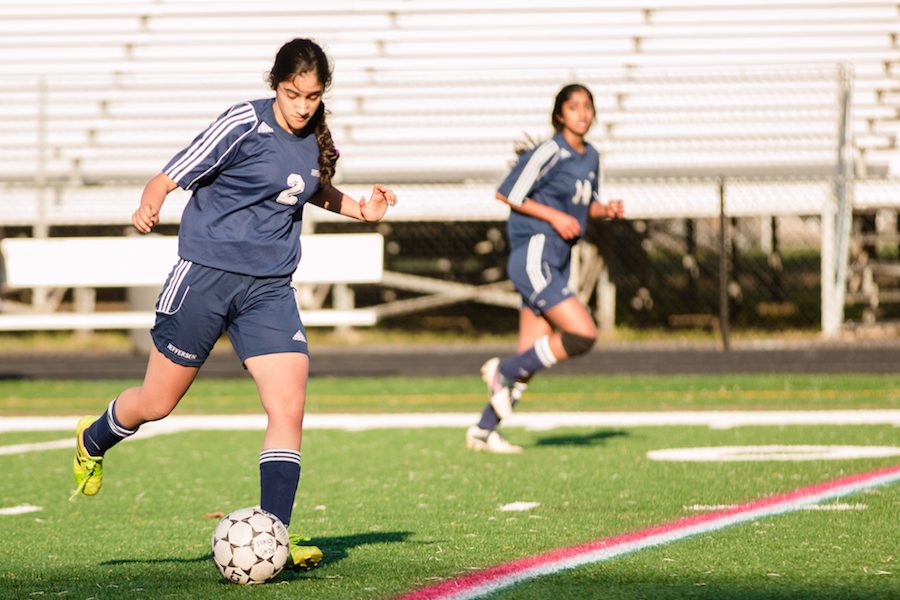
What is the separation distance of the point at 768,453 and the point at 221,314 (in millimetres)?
4092

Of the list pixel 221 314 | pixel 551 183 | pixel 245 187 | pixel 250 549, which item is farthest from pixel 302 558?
pixel 551 183

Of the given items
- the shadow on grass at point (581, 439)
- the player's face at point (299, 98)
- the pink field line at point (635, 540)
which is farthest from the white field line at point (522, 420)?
the player's face at point (299, 98)

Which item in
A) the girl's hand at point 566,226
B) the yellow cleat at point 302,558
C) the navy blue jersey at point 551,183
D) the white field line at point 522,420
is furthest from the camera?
the white field line at point 522,420

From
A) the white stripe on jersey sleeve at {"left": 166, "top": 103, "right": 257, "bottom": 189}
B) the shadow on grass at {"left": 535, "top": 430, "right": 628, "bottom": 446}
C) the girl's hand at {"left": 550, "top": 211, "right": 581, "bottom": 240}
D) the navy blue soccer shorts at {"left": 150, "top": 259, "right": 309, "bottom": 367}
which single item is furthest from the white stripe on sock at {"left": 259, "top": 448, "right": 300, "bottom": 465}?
the shadow on grass at {"left": 535, "top": 430, "right": 628, "bottom": 446}

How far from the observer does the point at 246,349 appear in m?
4.89

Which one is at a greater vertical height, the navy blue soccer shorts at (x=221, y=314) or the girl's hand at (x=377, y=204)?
the girl's hand at (x=377, y=204)

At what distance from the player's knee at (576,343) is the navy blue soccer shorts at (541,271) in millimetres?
215

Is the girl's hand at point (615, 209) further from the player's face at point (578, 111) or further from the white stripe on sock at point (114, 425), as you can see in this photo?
the white stripe on sock at point (114, 425)

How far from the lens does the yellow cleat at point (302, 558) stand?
4.65 m

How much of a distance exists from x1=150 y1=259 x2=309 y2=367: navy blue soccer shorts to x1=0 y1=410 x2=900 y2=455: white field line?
15.2 ft

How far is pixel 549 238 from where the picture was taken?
8.41 meters

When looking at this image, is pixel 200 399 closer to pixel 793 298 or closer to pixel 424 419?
pixel 424 419

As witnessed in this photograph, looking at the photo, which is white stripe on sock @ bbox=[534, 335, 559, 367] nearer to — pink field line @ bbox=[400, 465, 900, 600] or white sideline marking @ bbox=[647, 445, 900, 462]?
white sideline marking @ bbox=[647, 445, 900, 462]

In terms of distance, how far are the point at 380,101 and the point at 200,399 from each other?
23.2 feet
